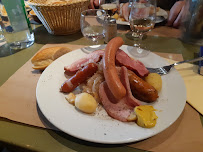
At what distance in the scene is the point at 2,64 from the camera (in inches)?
52.2

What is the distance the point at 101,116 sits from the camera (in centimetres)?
82

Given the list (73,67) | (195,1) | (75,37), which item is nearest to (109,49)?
(73,67)

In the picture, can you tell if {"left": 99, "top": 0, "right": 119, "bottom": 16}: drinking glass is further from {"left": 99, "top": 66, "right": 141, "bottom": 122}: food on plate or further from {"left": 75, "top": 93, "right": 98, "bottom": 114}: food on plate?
{"left": 75, "top": 93, "right": 98, "bottom": 114}: food on plate

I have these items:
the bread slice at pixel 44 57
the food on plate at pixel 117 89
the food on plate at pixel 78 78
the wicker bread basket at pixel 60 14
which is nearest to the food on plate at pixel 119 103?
the food on plate at pixel 117 89

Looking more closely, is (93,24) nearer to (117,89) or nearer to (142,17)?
(142,17)

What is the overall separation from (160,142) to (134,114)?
0.55ft

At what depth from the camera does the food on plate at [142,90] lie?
0.84 m

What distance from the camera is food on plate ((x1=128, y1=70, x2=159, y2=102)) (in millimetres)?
844

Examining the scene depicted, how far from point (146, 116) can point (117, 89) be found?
194 millimetres

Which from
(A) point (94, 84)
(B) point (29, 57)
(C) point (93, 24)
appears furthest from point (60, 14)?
(A) point (94, 84)

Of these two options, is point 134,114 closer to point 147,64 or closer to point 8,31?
point 147,64

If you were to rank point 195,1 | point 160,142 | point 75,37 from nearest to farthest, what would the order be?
point 160,142 → point 195,1 → point 75,37

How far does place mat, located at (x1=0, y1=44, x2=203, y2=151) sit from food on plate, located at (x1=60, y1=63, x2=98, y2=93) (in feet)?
0.68

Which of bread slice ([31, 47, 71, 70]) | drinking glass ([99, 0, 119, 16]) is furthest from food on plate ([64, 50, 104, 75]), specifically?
drinking glass ([99, 0, 119, 16])
